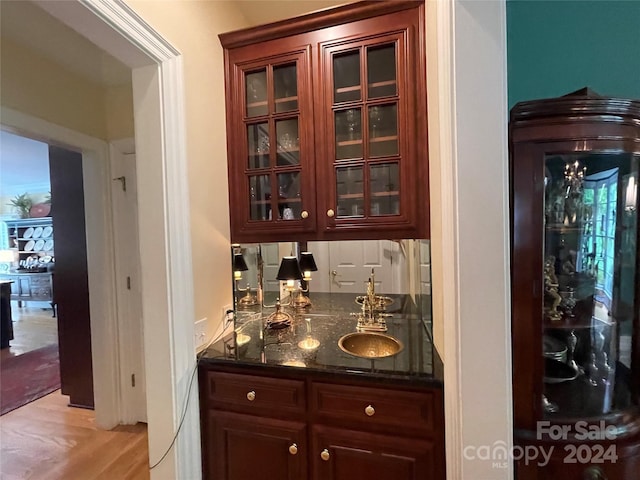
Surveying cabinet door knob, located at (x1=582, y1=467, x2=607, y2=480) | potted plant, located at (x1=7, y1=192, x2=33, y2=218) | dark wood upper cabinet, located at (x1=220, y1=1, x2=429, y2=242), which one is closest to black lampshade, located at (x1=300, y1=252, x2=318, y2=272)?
dark wood upper cabinet, located at (x1=220, y1=1, x2=429, y2=242)

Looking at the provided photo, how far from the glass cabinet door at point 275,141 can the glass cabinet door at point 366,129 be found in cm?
18

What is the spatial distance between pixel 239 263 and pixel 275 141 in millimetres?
751

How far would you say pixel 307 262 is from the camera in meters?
1.98

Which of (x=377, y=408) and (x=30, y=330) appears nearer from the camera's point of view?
(x=377, y=408)

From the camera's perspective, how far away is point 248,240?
5.14 ft

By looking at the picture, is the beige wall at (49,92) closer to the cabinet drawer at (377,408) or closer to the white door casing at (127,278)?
the white door casing at (127,278)

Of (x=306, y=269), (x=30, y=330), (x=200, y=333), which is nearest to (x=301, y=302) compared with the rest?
(x=306, y=269)

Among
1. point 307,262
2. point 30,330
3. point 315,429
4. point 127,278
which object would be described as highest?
point 307,262

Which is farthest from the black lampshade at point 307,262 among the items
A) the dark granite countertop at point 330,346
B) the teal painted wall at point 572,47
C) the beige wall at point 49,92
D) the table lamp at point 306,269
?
the beige wall at point 49,92

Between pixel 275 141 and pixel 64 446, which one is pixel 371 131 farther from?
pixel 64 446

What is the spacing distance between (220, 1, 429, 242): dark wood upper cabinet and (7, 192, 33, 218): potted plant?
8.24 m

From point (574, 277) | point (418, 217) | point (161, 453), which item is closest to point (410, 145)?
point (418, 217)

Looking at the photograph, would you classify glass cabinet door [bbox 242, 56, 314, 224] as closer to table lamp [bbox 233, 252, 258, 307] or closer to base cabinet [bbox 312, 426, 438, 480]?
table lamp [bbox 233, 252, 258, 307]

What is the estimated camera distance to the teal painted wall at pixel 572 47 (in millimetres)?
1415
